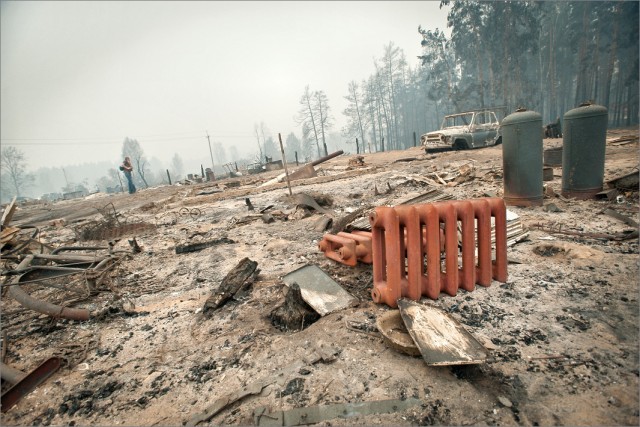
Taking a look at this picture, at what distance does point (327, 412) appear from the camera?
180 centimetres

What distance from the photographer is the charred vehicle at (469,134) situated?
15.3 m

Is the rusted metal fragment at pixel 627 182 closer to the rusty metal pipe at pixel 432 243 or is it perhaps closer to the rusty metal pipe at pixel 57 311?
the rusty metal pipe at pixel 432 243

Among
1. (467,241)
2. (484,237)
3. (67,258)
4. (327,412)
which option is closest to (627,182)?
(484,237)

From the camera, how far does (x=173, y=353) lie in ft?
8.43

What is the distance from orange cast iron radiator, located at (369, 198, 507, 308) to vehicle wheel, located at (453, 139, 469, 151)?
1402 cm

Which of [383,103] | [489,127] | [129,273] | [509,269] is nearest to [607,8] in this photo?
[489,127]

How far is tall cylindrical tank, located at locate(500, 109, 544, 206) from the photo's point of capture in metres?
5.23

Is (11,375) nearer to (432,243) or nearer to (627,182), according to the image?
(432,243)

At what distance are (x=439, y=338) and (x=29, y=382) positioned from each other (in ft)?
10.2

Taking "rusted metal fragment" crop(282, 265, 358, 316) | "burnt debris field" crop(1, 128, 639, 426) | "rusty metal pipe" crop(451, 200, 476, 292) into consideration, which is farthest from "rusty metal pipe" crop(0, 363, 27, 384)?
"rusty metal pipe" crop(451, 200, 476, 292)

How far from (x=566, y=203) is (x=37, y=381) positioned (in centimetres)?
761

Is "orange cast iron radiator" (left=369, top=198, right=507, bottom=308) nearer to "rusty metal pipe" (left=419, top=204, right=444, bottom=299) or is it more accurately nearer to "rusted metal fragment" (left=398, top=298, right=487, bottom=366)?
"rusty metal pipe" (left=419, top=204, right=444, bottom=299)

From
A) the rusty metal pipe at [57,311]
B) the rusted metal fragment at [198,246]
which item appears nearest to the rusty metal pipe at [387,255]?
the rusty metal pipe at [57,311]

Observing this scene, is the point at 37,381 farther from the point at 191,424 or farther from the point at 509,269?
the point at 509,269
